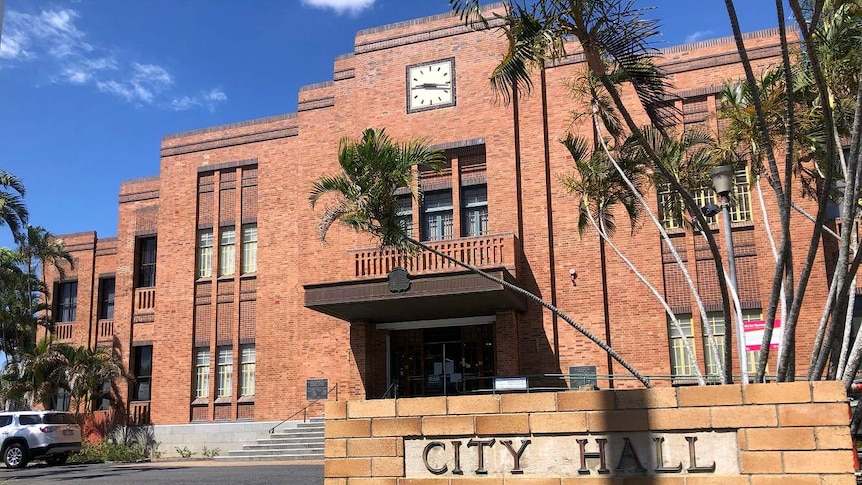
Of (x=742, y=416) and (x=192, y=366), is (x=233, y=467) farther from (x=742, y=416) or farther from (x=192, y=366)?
(x=742, y=416)

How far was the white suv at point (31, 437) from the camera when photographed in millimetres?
21516

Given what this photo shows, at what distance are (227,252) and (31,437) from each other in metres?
8.10

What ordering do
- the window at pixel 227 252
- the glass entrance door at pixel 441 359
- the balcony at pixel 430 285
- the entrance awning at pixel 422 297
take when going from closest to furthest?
the entrance awning at pixel 422 297 → the balcony at pixel 430 285 → the glass entrance door at pixel 441 359 → the window at pixel 227 252

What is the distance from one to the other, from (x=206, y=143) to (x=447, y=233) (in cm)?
989

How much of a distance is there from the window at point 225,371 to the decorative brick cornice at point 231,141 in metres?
7.02

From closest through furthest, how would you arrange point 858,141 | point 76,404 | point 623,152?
point 858,141 → point 623,152 → point 76,404

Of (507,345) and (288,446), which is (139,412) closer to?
(288,446)

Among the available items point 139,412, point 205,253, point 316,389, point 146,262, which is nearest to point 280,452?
point 316,389

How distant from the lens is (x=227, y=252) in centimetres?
2603

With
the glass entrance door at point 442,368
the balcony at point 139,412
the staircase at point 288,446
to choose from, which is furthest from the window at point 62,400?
the glass entrance door at point 442,368

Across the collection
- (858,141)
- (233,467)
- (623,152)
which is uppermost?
(623,152)

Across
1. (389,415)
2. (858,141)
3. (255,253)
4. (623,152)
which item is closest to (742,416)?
(389,415)

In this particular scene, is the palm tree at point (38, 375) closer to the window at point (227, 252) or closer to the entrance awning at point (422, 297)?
the window at point (227, 252)

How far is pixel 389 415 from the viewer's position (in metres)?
5.77
